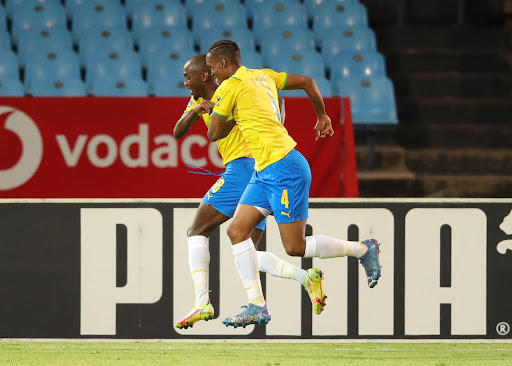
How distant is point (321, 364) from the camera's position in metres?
5.43

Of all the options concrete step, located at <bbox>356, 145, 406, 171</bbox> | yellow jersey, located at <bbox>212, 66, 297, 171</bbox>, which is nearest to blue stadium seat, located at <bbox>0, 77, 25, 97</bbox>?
concrete step, located at <bbox>356, 145, 406, 171</bbox>

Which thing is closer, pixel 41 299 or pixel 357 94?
pixel 41 299

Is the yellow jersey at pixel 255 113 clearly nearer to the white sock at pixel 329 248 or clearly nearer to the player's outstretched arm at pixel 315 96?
the player's outstretched arm at pixel 315 96

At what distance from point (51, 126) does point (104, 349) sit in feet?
5.59

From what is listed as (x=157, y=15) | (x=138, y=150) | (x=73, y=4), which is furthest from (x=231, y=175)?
(x=73, y=4)

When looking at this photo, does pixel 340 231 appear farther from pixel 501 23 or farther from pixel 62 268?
pixel 501 23

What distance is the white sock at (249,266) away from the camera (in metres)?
5.47

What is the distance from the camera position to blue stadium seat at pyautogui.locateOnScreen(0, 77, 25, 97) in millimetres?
8789

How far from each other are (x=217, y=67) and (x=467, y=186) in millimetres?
4051

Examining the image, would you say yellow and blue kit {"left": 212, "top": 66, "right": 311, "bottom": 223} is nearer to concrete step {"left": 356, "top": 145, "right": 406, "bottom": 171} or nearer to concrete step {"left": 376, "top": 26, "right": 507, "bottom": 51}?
concrete step {"left": 356, "top": 145, "right": 406, "bottom": 171}

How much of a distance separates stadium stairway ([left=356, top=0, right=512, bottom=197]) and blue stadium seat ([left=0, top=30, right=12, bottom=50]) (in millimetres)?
3568

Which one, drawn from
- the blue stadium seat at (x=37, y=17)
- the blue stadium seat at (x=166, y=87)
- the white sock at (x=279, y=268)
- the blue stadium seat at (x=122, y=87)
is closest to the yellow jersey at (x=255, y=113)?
the white sock at (x=279, y=268)

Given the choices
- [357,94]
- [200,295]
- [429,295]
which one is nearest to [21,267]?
[200,295]

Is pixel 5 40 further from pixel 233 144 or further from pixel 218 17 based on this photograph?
pixel 233 144
